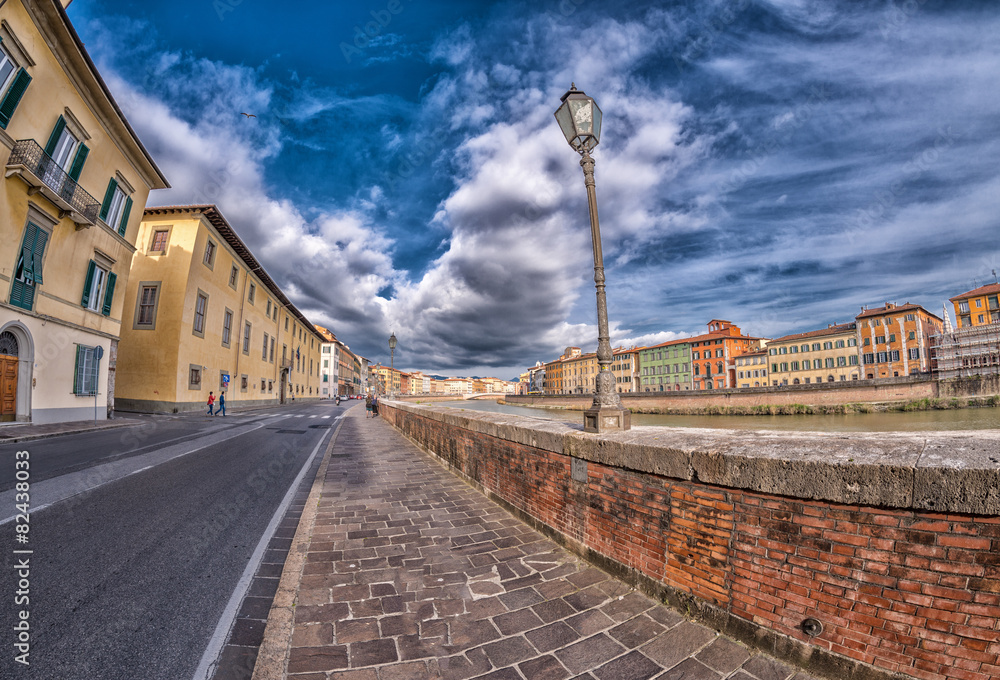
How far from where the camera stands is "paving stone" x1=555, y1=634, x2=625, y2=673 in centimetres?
209

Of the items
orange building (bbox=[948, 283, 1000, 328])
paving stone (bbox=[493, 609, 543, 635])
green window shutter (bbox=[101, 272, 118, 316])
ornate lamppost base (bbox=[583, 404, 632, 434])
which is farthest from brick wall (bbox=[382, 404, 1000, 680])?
orange building (bbox=[948, 283, 1000, 328])

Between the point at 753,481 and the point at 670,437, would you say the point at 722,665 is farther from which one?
the point at 670,437

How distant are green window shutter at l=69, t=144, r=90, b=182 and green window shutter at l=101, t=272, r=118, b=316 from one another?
410 centimetres

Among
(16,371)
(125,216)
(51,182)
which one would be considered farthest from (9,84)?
(16,371)

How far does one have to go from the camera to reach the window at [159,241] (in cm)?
2261

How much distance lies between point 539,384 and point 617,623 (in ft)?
435

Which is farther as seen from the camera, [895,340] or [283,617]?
[895,340]

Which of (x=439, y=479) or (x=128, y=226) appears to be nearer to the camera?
(x=439, y=479)

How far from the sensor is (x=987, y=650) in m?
1.63

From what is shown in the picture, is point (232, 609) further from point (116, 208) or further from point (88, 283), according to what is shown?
point (116, 208)

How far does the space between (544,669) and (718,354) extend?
78750 millimetres

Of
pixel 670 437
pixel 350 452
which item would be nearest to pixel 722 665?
pixel 670 437

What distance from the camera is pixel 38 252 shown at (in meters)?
12.9

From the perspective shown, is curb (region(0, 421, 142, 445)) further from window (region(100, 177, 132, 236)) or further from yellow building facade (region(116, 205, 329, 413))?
window (region(100, 177, 132, 236))
